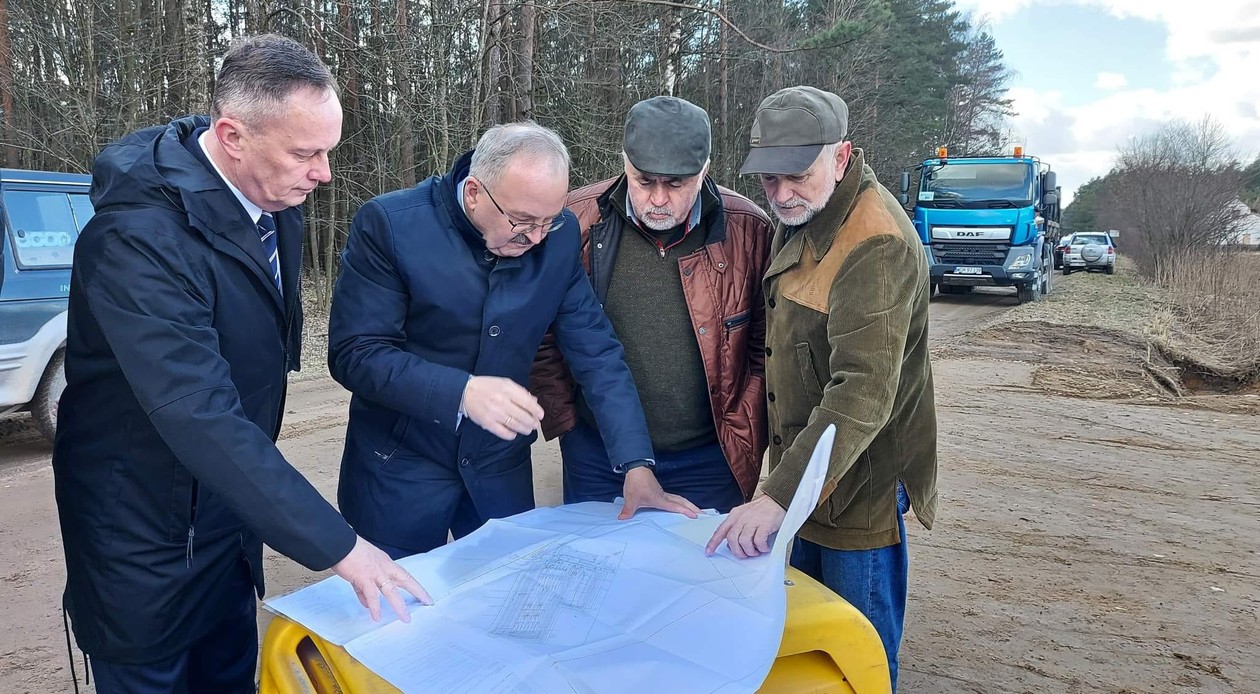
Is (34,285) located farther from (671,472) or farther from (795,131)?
(795,131)

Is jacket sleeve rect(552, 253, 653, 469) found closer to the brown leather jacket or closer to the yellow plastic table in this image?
the brown leather jacket

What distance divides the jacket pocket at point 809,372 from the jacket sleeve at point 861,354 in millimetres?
128

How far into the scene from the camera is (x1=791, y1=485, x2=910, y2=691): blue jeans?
87.3 inches

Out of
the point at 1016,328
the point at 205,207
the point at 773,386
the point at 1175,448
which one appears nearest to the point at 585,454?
the point at 773,386

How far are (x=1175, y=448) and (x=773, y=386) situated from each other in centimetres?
561

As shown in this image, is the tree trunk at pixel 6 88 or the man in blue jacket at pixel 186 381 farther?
the tree trunk at pixel 6 88

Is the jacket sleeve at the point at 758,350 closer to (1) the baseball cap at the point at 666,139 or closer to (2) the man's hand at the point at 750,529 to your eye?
(1) the baseball cap at the point at 666,139

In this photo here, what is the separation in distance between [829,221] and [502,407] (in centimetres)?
90

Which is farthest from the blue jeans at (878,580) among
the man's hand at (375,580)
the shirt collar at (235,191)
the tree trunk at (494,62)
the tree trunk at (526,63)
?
the tree trunk at (526,63)

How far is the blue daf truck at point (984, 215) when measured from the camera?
50.0 feet

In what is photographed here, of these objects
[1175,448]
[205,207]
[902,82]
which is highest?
[902,82]

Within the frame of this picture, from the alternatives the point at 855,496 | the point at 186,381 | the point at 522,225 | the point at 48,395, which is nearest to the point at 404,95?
the point at 48,395

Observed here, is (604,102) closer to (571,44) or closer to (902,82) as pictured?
(571,44)

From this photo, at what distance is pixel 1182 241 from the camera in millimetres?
21625
